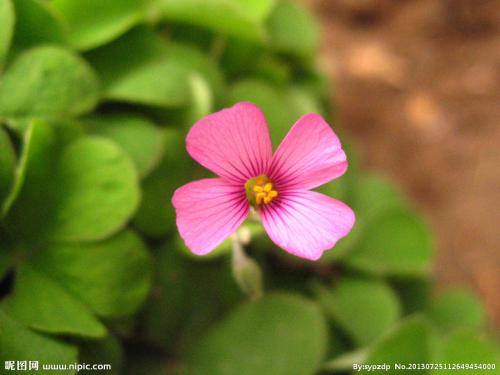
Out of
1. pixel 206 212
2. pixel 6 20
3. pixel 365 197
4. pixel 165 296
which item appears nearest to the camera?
pixel 206 212

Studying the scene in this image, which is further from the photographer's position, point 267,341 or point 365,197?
point 365,197

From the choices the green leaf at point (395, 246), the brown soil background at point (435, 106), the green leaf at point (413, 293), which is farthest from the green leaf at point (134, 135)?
the brown soil background at point (435, 106)

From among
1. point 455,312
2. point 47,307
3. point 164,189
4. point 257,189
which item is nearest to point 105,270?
point 47,307

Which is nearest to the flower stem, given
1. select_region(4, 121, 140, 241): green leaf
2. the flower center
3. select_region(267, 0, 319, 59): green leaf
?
the flower center

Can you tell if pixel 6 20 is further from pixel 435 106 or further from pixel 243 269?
pixel 435 106

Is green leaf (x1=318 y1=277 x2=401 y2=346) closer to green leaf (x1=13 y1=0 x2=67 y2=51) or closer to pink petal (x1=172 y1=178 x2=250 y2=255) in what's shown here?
pink petal (x1=172 y1=178 x2=250 y2=255)

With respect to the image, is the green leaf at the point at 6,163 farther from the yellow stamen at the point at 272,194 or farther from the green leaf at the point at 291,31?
the green leaf at the point at 291,31
